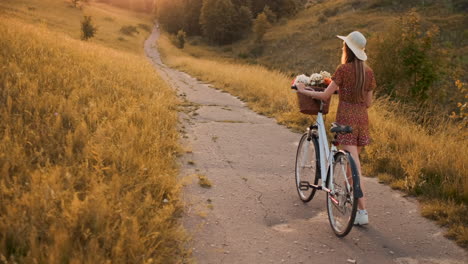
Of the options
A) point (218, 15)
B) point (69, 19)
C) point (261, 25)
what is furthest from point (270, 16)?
point (69, 19)

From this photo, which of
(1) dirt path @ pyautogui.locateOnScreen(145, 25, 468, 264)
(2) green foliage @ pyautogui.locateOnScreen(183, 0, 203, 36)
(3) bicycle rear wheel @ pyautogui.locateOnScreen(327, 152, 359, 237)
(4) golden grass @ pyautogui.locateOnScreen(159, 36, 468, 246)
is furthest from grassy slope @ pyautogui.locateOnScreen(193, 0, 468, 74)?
(3) bicycle rear wheel @ pyautogui.locateOnScreen(327, 152, 359, 237)

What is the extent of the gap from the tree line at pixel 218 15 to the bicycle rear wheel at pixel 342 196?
2677 inches

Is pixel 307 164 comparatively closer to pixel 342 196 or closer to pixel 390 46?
pixel 342 196

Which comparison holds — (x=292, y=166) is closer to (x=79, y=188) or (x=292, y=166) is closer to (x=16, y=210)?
(x=79, y=188)

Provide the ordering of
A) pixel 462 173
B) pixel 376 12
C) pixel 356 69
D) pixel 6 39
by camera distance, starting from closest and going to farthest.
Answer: pixel 356 69 → pixel 462 173 → pixel 6 39 → pixel 376 12

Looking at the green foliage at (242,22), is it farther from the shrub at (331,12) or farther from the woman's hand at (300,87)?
the woman's hand at (300,87)

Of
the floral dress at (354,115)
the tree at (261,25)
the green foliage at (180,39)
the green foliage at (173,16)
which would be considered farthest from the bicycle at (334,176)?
the green foliage at (173,16)

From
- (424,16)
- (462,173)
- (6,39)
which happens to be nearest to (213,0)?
(424,16)

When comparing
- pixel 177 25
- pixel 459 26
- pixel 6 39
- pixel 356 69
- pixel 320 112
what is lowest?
pixel 177 25

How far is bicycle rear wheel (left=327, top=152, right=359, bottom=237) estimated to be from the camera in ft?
12.4

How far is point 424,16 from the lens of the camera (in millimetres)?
50562

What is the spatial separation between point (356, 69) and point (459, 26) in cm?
4960

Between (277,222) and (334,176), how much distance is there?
87cm

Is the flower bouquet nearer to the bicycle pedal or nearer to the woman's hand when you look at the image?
the woman's hand
